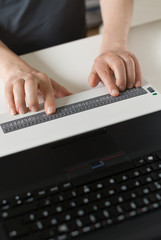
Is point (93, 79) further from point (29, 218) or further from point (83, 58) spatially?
point (29, 218)

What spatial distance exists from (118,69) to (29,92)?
0.73 ft

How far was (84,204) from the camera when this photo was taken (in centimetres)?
61

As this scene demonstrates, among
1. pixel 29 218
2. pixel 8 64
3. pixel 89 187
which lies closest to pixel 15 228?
pixel 29 218

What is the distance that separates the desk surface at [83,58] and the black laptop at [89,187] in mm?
222

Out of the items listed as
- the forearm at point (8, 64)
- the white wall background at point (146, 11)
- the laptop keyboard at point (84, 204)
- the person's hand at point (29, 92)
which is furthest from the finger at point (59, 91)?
the white wall background at point (146, 11)

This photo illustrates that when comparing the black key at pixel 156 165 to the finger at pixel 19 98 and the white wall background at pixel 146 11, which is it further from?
the white wall background at pixel 146 11

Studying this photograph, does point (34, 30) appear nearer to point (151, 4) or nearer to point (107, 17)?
point (107, 17)

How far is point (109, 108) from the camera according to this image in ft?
2.56

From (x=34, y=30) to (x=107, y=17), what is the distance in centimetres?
30

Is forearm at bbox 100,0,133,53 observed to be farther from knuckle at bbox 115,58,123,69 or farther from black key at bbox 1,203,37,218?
black key at bbox 1,203,37,218

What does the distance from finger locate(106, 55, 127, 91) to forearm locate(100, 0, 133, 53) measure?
11cm

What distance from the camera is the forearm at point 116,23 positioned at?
1.00 metres

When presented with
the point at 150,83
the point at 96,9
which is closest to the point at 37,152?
the point at 150,83

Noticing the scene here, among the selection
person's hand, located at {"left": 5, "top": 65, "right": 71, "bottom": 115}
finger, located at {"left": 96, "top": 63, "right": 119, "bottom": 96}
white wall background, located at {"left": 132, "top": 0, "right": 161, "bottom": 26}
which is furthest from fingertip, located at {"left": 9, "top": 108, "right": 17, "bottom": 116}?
white wall background, located at {"left": 132, "top": 0, "right": 161, "bottom": 26}
